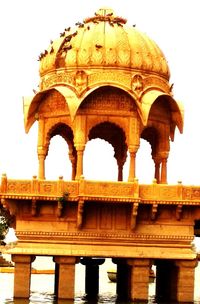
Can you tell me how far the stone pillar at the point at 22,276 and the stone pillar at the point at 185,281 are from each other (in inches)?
139

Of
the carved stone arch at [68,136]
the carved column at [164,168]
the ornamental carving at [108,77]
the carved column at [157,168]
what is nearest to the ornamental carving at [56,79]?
the ornamental carving at [108,77]

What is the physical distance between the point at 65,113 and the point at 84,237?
3.13 m

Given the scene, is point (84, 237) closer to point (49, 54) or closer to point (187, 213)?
point (187, 213)

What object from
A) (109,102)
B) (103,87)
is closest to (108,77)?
(103,87)

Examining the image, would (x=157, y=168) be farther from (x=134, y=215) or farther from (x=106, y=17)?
(x=106, y=17)

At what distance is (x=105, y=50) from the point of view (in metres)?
23.9

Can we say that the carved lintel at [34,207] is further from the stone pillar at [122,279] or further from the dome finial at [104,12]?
the dome finial at [104,12]

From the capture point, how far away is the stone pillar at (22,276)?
22.9 meters

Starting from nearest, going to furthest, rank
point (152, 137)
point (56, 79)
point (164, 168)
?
point (56, 79) < point (164, 168) < point (152, 137)

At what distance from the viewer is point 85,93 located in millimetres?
23609

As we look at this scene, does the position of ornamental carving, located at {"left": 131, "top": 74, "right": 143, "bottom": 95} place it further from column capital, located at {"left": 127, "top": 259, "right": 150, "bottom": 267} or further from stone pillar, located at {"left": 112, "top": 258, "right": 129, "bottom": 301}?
stone pillar, located at {"left": 112, "top": 258, "right": 129, "bottom": 301}

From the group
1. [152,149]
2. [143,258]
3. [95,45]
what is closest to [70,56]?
[95,45]

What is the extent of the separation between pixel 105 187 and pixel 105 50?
341cm

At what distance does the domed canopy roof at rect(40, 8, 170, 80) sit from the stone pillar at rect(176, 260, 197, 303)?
471 centimetres
